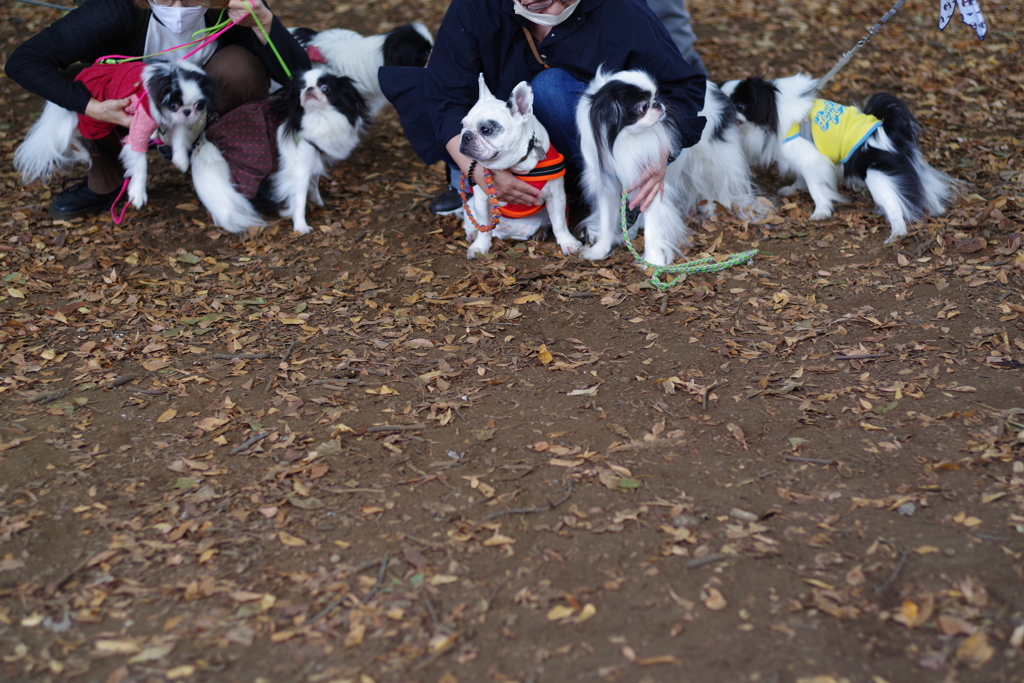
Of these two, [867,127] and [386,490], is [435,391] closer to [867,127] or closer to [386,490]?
[386,490]

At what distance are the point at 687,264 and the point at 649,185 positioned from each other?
36 cm

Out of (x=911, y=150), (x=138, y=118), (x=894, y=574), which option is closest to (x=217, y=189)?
(x=138, y=118)

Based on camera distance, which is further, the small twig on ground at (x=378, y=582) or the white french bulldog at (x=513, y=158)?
the white french bulldog at (x=513, y=158)

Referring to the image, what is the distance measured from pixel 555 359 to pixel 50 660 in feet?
5.52

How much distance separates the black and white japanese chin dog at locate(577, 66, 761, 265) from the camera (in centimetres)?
300

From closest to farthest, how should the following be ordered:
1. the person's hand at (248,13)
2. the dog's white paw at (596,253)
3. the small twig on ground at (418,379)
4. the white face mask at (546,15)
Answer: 1. the small twig on ground at (418,379)
2. the white face mask at (546,15)
3. the dog's white paw at (596,253)
4. the person's hand at (248,13)

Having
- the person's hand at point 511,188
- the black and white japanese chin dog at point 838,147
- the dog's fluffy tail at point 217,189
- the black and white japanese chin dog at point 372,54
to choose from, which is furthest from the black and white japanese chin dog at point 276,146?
the black and white japanese chin dog at point 838,147

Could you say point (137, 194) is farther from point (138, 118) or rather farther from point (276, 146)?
point (276, 146)

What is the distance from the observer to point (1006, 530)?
193 centimetres

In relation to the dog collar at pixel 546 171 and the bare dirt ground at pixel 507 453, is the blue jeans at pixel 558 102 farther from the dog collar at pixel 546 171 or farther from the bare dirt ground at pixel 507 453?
the bare dirt ground at pixel 507 453

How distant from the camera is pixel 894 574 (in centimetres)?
183

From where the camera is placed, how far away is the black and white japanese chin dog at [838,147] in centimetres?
345

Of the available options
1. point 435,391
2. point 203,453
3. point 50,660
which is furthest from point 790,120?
point 50,660

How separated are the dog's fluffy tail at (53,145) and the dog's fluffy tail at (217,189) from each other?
611 millimetres
